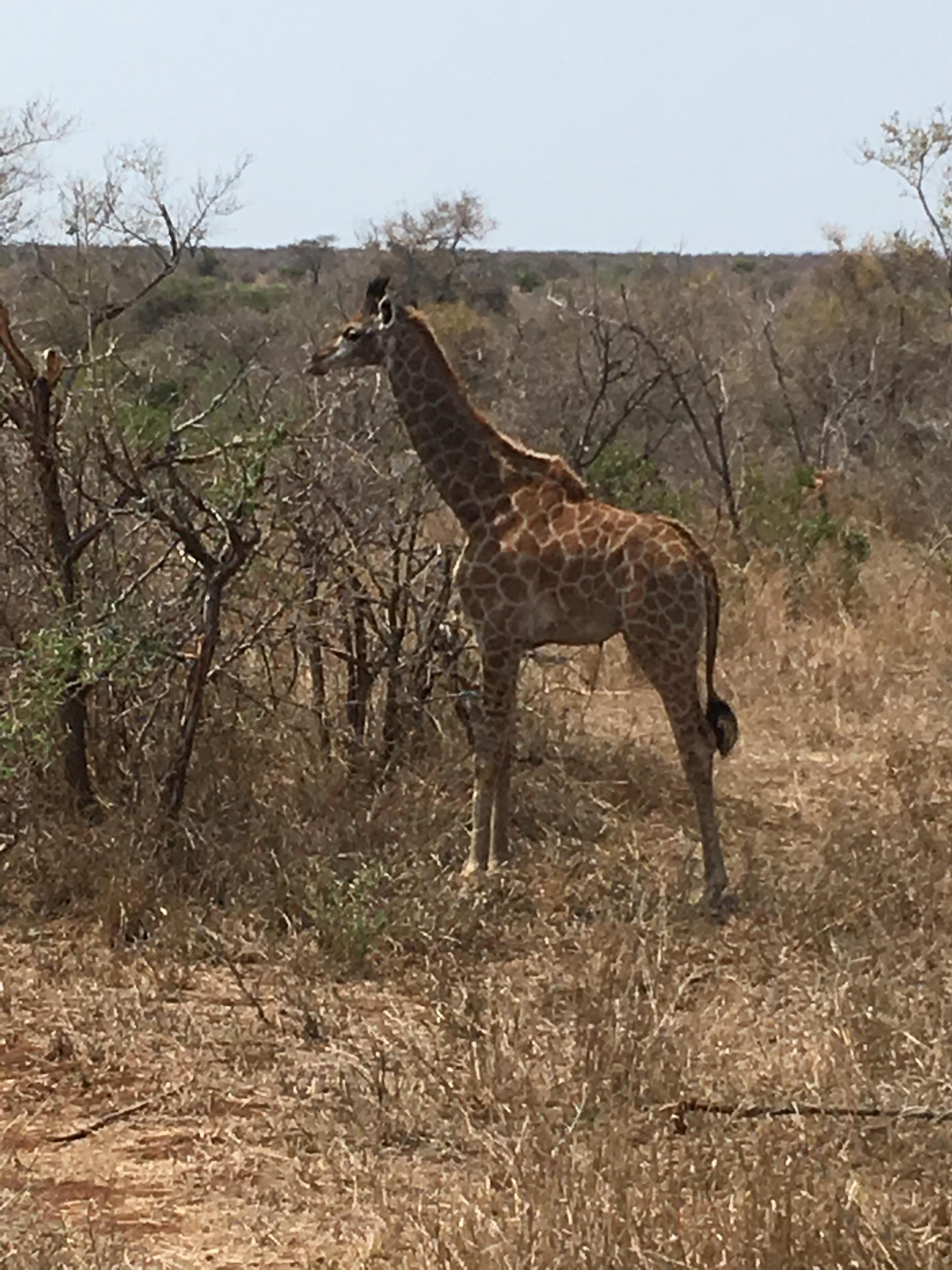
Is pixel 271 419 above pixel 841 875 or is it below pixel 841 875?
above

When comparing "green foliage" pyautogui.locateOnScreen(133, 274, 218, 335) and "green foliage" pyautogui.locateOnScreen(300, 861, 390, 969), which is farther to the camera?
"green foliage" pyautogui.locateOnScreen(133, 274, 218, 335)

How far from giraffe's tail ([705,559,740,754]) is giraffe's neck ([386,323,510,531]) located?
999 mm

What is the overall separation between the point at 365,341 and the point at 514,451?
0.77 m

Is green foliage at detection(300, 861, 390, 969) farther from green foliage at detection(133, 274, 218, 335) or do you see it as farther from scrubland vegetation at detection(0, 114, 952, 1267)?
green foliage at detection(133, 274, 218, 335)

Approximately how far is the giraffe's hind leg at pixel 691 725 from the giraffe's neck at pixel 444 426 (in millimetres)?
984

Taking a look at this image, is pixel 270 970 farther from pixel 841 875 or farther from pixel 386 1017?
pixel 841 875

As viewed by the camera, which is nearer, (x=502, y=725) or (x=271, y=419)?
(x=502, y=725)

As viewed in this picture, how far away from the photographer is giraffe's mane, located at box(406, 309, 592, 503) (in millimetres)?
6957

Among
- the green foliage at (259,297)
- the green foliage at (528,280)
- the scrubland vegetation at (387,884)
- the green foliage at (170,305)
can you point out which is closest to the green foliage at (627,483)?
the scrubland vegetation at (387,884)

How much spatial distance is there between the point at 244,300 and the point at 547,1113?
2566cm

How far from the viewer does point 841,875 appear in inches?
248

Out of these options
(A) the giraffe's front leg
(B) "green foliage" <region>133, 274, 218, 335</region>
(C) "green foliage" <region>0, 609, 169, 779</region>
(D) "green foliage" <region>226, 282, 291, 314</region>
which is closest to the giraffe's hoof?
(A) the giraffe's front leg

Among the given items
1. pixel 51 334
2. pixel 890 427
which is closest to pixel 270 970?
pixel 51 334

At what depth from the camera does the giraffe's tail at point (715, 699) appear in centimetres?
655
